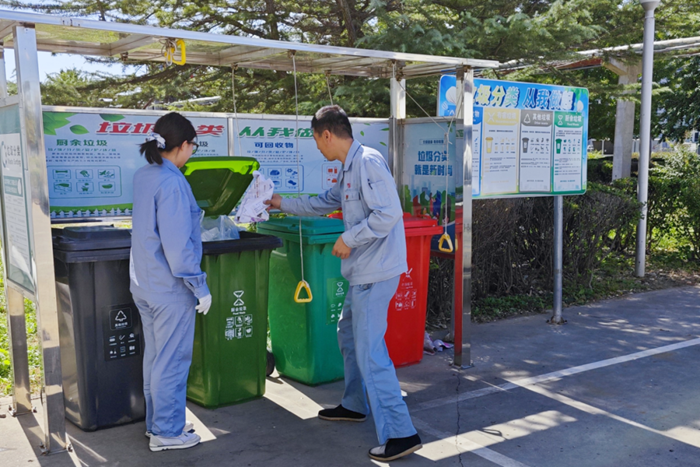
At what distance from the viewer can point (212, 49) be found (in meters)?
4.77

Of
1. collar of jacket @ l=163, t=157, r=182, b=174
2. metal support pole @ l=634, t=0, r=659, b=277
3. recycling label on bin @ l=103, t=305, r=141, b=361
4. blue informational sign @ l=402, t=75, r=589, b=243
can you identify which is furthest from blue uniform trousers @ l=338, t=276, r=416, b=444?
metal support pole @ l=634, t=0, r=659, b=277

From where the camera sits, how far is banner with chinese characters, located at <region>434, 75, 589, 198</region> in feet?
18.0

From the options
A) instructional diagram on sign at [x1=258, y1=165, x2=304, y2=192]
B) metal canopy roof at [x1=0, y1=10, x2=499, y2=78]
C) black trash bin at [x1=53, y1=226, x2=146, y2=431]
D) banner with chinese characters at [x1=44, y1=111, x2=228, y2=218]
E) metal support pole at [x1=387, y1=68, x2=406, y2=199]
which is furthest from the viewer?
metal support pole at [x1=387, y1=68, x2=406, y2=199]

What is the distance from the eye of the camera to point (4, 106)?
150 inches

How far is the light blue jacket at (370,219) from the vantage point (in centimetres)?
355

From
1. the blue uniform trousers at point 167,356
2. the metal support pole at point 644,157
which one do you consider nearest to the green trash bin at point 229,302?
the blue uniform trousers at point 167,356

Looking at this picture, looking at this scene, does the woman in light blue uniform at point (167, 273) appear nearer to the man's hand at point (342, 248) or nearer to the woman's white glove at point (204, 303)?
the woman's white glove at point (204, 303)

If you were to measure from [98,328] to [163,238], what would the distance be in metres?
0.86

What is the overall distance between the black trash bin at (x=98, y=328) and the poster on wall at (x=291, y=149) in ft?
4.88

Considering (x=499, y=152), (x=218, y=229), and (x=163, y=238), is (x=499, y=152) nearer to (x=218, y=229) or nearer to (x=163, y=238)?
(x=218, y=229)

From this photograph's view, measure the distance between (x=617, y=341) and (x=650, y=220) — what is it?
13.9 ft

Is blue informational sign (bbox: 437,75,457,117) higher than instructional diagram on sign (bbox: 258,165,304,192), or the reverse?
blue informational sign (bbox: 437,75,457,117)

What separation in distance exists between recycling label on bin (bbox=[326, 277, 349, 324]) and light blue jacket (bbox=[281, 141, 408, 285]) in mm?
936

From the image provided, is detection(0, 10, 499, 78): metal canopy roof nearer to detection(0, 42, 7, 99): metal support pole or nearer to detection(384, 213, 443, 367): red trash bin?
detection(0, 42, 7, 99): metal support pole
